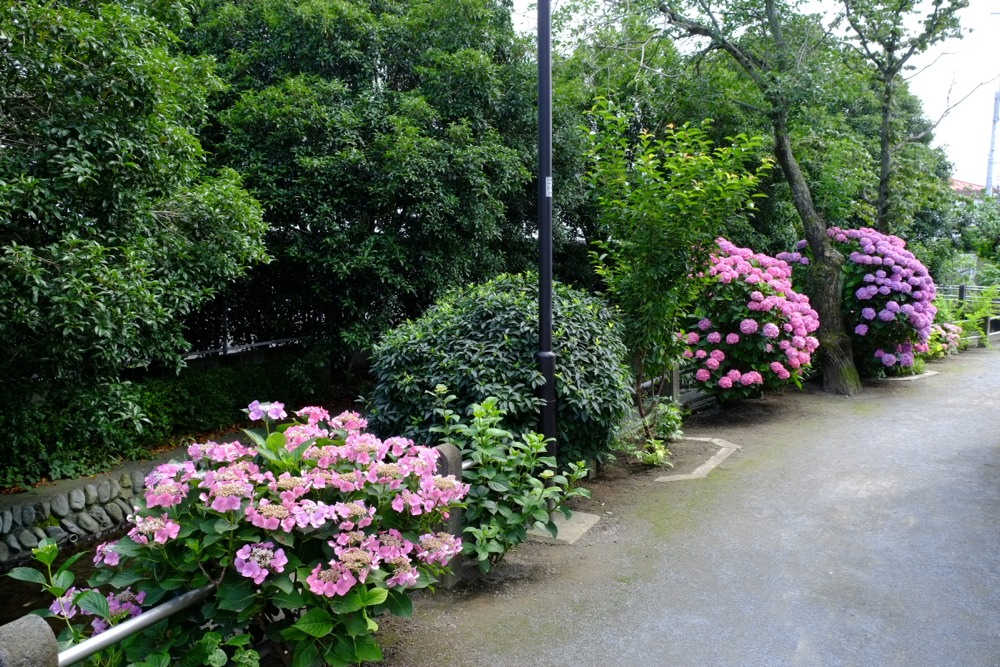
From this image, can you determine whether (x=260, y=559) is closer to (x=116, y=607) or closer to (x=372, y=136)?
(x=116, y=607)

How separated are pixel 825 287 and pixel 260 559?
Result: 371 inches

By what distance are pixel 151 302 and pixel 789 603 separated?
4.18 meters

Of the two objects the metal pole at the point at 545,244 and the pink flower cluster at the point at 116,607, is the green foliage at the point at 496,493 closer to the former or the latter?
the metal pole at the point at 545,244

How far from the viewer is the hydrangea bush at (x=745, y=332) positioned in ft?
27.2

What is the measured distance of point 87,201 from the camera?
4707mm

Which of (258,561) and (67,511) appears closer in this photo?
(258,561)

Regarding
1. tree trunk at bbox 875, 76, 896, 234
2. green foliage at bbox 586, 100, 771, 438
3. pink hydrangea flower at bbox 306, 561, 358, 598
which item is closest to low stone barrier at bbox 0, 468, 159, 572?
pink hydrangea flower at bbox 306, 561, 358, 598

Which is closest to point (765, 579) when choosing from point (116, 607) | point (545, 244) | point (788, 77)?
point (545, 244)

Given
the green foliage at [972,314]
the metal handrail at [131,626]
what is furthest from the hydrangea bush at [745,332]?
the green foliage at [972,314]

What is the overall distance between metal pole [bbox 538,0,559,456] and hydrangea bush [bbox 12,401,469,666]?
82.8 inches

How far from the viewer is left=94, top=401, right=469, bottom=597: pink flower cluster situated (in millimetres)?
2588

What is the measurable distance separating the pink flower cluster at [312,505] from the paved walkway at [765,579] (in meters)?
0.74

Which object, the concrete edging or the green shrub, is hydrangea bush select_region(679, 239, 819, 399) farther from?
the green shrub

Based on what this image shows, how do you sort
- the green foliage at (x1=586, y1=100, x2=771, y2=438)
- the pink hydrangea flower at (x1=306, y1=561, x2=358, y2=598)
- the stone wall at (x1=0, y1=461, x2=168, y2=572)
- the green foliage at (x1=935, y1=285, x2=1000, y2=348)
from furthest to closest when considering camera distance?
1. the green foliage at (x1=935, y1=285, x2=1000, y2=348)
2. the green foliage at (x1=586, y1=100, x2=771, y2=438)
3. the stone wall at (x1=0, y1=461, x2=168, y2=572)
4. the pink hydrangea flower at (x1=306, y1=561, x2=358, y2=598)
